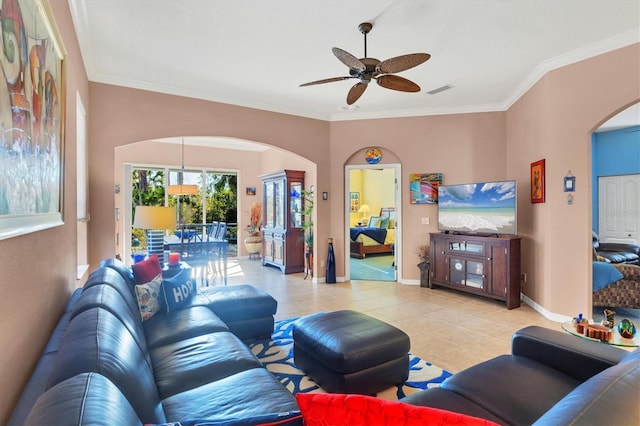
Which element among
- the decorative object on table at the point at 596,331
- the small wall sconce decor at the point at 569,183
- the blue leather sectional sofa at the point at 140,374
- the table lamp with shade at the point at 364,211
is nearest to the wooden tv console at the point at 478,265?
the small wall sconce decor at the point at 569,183

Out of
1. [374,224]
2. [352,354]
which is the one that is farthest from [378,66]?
[374,224]

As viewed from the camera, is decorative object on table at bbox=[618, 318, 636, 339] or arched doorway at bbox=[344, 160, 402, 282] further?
arched doorway at bbox=[344, 160, 402, 282]

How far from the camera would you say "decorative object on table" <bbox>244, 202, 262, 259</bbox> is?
8766 mm

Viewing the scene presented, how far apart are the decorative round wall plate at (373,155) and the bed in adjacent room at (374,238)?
3234 millimetres

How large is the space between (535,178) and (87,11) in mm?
5327

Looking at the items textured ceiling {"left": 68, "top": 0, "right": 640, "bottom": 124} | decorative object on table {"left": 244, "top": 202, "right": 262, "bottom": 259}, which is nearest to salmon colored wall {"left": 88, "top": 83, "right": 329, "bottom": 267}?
textured ceiling {"left": 68, "top": 0, "right": 640, "bottom": 124}

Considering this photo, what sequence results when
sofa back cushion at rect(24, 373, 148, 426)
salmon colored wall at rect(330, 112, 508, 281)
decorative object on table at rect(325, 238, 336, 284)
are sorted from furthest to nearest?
decorative object on table at rect(325, 238, 336, 284) → salmon colored wall at rect(330, 112, 508, 281) → sofa back cushion at rect(24, 373, 148, 426)

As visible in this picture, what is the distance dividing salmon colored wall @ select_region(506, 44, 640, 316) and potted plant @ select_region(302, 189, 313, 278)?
3.74m

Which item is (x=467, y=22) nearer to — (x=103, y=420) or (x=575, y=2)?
(x=575, y=2)

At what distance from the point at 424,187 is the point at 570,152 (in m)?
2.23

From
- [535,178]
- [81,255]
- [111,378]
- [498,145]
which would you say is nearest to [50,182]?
[111,378]

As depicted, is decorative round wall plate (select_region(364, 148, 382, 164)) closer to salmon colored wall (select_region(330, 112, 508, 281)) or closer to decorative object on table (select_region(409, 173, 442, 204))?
salmon colored wall (select_region(330, 112, 508, 281))

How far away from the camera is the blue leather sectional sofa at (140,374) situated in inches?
34.8

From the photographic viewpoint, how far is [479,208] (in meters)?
4.94
